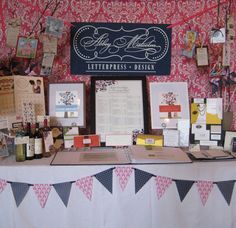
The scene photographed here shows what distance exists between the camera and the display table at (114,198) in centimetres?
147

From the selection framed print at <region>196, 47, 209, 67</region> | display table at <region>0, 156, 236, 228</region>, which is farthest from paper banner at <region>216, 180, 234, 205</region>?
framed print at <region>196, 47, 209, 67</region>

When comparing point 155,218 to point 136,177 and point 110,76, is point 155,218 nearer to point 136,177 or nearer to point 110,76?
point 136,177

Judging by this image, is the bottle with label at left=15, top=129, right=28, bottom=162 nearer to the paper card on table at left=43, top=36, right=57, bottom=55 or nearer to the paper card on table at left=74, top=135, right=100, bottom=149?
the paper card on table at left=74, top=135, right=100, bottom=149

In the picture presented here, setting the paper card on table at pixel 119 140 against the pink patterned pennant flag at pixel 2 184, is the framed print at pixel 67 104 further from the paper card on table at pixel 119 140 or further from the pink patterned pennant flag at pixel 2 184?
the pink patterned pennant flag at pixel 2 184

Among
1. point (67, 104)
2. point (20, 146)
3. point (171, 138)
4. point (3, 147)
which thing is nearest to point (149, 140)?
point (171, 138)

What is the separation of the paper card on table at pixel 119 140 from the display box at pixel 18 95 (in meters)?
0.49

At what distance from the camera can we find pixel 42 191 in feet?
4.83

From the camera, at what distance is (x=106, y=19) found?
189 cm

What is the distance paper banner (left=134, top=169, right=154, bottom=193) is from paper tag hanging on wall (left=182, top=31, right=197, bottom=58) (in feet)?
3.03

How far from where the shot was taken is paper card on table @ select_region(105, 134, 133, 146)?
71.6 inches

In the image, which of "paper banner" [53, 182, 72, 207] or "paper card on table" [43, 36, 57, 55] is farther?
"paper card on table" [43, 36, 57, 55]

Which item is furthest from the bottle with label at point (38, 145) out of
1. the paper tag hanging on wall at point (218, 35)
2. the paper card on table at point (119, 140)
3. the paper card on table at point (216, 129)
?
the paper tag hanging on wall at point (218, 35)

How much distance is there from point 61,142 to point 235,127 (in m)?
1.29

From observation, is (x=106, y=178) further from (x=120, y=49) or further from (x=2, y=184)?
(x=120, y=49)
